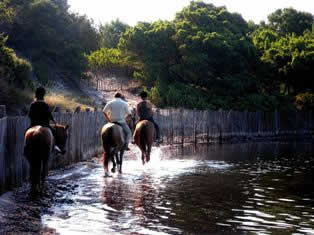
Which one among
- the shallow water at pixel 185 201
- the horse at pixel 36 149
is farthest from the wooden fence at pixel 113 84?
the horse at pixel 36 149

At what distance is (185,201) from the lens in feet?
38.4

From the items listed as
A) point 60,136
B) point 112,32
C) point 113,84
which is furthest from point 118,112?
point 112,32

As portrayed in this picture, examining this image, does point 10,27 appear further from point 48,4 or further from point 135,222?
point 135,222

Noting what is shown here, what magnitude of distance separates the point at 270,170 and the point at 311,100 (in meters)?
29.6

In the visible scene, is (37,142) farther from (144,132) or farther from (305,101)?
(305,101)

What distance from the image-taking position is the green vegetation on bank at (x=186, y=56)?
134 ft

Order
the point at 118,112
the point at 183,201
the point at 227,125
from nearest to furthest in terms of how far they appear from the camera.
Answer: the point at 183,201 → the point at 118,112 → the point at 227,125

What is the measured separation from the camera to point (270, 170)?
1912 cm

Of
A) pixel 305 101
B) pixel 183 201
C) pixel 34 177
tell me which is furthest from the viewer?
pixel 305 101

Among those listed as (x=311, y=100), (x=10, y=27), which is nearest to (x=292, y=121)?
(x=311, y=100)

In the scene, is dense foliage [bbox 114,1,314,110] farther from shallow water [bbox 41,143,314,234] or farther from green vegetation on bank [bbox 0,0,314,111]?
shallow water [bbox 41,143,314,234]

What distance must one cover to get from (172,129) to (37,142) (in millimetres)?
21126

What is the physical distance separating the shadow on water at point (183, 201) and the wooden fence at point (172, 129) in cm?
97

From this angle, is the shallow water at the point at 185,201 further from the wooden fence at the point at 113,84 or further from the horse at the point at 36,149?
the wooden fence at the point at 113,84
